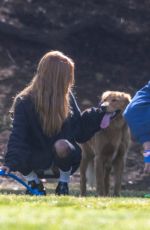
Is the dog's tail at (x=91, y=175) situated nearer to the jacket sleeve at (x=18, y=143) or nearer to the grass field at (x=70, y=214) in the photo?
the jacket sleeve at (x=18, y=143)

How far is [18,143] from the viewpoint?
7.48 meters

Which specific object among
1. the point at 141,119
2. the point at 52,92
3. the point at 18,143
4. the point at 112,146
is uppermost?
the point at 52,92

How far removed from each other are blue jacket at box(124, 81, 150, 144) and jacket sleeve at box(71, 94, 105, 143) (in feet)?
7.27

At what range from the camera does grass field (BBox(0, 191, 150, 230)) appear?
14.1ft

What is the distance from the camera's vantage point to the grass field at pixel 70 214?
14.1ft

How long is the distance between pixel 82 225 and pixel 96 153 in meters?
5.90

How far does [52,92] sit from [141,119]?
6.93 ft

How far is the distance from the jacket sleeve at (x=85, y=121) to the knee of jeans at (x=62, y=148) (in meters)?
0.55

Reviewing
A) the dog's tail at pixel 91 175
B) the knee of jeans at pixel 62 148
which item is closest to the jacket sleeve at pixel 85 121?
the knee of jeans at pixel 62 148

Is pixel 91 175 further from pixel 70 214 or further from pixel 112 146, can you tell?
pixel 70 214

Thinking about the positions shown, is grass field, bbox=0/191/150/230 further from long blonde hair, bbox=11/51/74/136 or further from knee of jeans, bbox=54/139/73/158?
long blonde hair, bbox=11/51/74/136

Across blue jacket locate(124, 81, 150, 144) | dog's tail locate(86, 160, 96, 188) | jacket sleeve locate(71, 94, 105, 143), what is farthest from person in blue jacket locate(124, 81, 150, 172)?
dog's tail locate(86, 160, 96, 188)

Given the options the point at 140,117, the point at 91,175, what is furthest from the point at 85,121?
the point at 91,175

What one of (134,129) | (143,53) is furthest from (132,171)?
(134,129)
